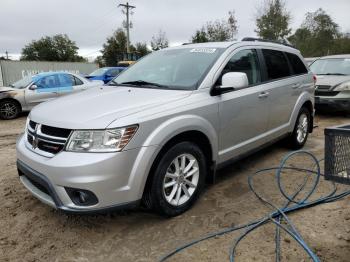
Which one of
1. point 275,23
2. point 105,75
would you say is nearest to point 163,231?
point 105,75

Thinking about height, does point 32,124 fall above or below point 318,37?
below

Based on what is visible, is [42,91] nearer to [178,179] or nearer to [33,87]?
[33,87]

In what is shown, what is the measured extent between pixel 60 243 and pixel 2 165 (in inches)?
108

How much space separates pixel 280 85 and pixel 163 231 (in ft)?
9.12

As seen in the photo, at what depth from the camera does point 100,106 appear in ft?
10.3

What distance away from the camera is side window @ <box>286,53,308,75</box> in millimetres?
5402

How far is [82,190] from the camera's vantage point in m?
2.76

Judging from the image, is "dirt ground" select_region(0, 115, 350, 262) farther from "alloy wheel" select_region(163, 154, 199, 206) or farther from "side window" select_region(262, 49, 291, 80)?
"side window" select_region(262, 49, 291, 80)

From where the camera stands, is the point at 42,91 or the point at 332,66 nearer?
the point at 332,66

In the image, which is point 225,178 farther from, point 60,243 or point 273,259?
point 60,243

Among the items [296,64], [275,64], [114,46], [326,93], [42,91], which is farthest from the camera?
[114,46]

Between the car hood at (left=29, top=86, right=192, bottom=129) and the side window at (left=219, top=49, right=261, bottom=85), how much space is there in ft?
2.76

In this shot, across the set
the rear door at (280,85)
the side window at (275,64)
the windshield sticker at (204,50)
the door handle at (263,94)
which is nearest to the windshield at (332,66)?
the rear door at (280,85)

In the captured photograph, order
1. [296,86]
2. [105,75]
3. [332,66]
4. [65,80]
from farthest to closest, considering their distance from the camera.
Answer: [105,75], [65,80], [332,66], [296,86]
